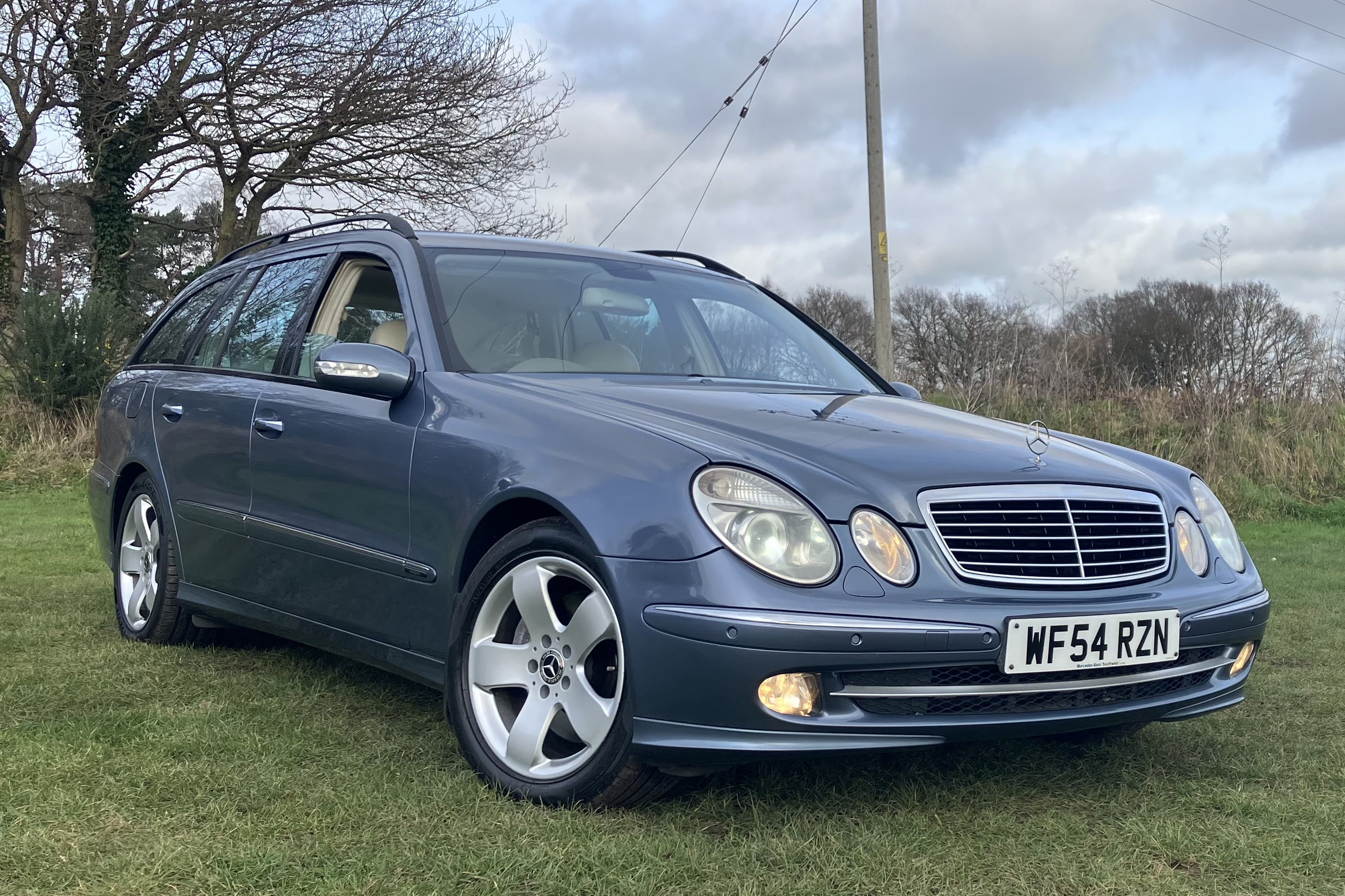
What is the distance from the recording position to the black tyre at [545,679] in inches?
109

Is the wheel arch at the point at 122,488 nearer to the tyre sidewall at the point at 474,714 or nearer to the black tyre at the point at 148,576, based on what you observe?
the black tyre at the point at 148,576

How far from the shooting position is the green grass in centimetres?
242

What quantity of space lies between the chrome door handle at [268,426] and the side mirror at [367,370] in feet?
1.61

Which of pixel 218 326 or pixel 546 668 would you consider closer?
pixel 546 668

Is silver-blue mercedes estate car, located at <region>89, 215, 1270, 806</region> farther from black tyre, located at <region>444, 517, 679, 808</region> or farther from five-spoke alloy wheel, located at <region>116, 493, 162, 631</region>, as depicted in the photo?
five-spoke alloy wheel, located at <region>116, 493, 162, 631</region>

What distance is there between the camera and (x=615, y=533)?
8.91ft

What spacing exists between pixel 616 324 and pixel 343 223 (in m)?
1.24

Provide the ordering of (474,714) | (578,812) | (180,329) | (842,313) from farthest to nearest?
(842,313), (180,329), (474,714), (578,812)

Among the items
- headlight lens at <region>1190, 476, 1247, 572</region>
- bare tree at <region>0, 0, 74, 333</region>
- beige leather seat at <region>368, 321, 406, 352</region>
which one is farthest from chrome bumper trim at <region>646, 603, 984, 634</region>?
bare tree at <region>0, 0, 74, 333</region>

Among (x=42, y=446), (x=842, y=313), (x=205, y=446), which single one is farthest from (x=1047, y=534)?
(x=842, y=313)

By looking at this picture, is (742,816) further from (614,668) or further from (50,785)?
(50,785)

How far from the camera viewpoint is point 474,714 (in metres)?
3.06

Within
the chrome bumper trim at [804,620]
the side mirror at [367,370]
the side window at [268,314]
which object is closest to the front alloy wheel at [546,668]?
the chrome bumper trim at [804,620]

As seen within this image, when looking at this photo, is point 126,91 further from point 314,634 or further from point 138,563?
point 314,634
